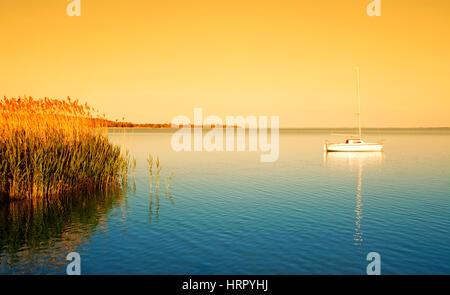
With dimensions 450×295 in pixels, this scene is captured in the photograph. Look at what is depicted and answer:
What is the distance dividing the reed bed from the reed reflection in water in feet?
3.40

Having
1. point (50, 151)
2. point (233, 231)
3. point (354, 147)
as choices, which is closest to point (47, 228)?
point (50, 151)

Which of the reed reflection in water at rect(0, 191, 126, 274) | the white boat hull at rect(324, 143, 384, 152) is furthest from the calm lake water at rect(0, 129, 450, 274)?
the white boat hull at rect(324, 143, 384, 152)

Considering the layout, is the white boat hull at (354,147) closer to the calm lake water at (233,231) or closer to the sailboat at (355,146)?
the sailboat at (355,146)

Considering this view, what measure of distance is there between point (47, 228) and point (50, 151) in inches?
222

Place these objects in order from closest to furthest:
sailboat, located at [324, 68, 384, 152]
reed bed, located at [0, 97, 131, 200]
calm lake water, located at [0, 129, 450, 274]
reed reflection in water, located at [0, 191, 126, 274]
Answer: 1. reed reflection in water, located at [0, 191, 126, 274]
2. calm lake water, located at [0, 129, 450, 274]
3. reed bed, located at [0, 97, 131, 200]
4. sailboat, located at [324, 68, 384, 152]

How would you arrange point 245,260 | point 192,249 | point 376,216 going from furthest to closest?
point 376,216
point 192,249
point 245,260

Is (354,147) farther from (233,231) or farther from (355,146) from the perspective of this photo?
(233,231)

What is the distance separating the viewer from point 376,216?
1802 cm

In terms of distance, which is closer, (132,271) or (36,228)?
(132,271)

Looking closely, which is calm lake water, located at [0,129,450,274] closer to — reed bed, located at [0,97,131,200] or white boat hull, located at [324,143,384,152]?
reed bed, located at [0,97,131,200]

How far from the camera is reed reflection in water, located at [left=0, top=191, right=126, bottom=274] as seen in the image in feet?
36.5
